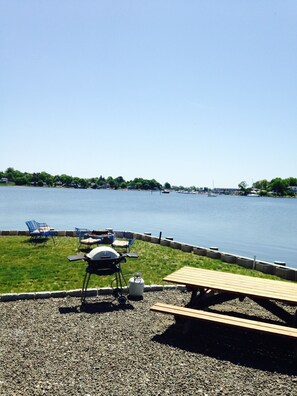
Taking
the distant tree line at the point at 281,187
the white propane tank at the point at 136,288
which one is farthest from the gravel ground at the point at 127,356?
the distant tree line at the point at 281,187

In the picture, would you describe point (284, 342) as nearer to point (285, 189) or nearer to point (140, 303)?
point (140, 303)

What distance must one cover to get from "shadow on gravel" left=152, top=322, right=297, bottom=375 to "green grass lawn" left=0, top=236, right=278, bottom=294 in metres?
2.94

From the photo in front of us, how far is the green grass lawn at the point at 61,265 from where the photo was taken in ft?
26.5

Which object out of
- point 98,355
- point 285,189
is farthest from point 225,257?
point 285,189

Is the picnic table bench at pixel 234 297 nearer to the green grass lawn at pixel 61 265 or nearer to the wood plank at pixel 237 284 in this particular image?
the wood plank at pixel 237 284

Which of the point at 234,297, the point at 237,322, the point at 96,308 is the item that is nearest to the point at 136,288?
the point at 96,308

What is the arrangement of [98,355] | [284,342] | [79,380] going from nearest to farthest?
[79,380]
[98,355]
[284,342]

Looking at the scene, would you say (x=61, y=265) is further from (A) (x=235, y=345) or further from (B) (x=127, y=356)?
(A) (x=235, y=345)

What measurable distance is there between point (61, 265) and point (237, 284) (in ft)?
19.3

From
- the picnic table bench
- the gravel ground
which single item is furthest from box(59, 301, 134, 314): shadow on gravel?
the picnic table bench

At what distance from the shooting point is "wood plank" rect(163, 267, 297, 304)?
206 inches

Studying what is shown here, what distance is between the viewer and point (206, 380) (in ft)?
13.5

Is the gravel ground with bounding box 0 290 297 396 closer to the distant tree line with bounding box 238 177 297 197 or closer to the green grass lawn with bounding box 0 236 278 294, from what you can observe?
the green grass lawn with bounding box 0 236 278 294

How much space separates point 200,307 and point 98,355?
6.90ft
